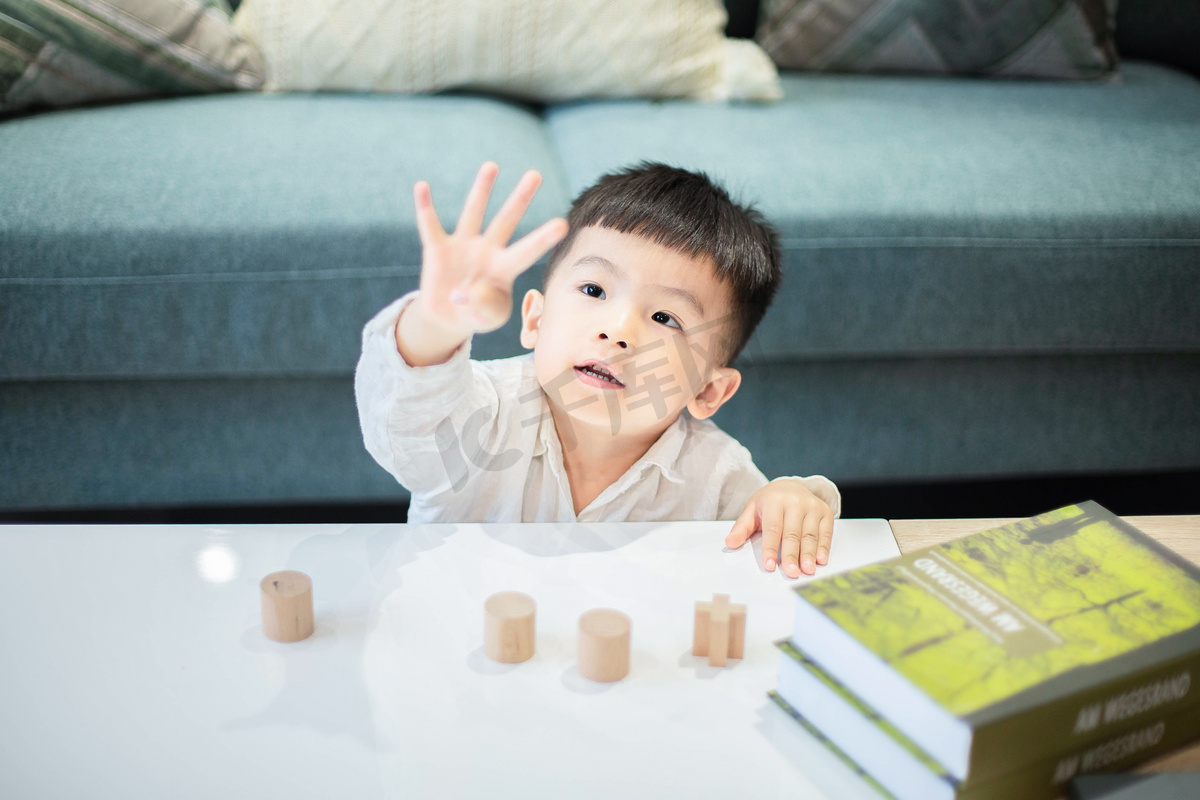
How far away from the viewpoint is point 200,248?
1.11m

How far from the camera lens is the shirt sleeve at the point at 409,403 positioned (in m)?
0.74

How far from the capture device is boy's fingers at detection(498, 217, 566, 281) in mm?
587

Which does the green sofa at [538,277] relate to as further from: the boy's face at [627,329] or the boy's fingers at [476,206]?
the boy's fingers at [476,206]

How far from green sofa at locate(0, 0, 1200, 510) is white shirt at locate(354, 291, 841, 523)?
281 millimetres

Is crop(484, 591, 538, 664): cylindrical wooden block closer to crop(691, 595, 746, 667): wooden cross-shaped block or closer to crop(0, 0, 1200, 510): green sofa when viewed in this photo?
crop(691, 595, 746, 667): wooden cross-shaped block

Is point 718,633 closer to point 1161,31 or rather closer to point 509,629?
point 509,629

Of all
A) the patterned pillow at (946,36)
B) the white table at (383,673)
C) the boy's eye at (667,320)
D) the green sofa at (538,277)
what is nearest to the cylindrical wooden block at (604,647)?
the white table at (383,673)

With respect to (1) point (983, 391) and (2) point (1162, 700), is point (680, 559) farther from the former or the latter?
(1) point (983, 391)

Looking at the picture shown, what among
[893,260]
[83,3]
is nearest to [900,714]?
[893,260]

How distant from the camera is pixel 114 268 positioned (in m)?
1.10

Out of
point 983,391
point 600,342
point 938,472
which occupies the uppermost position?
point 600,342

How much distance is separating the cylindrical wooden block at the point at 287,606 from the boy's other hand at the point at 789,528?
1.02 ft

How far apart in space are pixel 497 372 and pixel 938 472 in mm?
753

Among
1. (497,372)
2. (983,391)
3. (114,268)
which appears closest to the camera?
(497,372)
